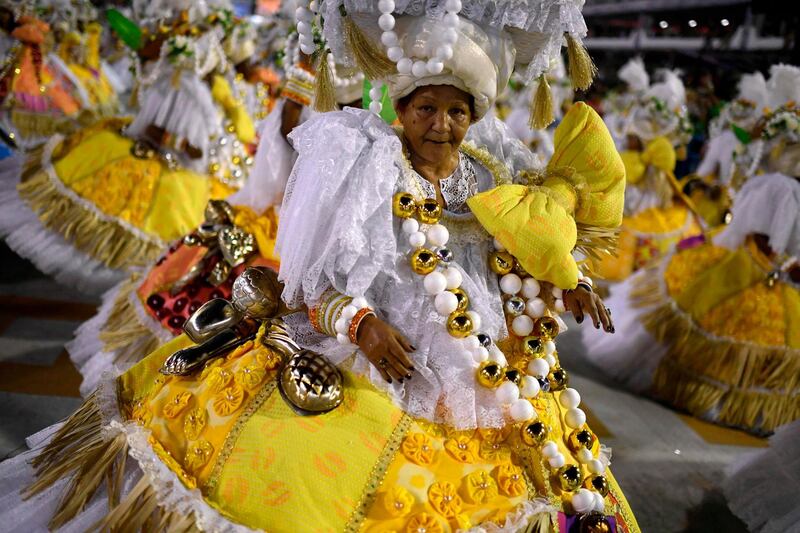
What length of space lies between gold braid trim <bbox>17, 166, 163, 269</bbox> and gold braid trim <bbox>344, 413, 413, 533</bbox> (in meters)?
2.89

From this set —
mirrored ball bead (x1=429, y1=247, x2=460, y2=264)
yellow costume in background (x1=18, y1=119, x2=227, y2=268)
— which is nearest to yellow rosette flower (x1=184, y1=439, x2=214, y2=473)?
mirrored ball bead (x1=429, y1=247, x2=460, y2=264)

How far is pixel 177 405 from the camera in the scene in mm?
1764

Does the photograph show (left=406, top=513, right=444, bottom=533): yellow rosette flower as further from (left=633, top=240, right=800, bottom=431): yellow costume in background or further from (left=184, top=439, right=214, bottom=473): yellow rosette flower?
(left=633, top=240, right=800, bottom=431): yellow costume in background

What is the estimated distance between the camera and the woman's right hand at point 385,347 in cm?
164

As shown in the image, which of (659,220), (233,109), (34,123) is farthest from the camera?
(659,220)

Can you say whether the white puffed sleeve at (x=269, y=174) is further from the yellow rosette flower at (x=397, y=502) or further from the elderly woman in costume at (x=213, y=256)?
the yellow rosette flower at (x=397, y=502)

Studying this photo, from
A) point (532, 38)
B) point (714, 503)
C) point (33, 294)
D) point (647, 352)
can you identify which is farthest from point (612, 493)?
point (33, 294)

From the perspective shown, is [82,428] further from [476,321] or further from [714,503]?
[714,503]

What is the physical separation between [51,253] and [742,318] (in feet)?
13.2

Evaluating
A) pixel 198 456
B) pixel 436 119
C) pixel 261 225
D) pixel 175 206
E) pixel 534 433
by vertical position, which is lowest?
pixel 175 206

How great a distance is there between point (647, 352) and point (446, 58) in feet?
10.7

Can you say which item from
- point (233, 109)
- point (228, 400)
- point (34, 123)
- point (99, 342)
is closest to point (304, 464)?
point (228, 400)

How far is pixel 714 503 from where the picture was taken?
10.4ft

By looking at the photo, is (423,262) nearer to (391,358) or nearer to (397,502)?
(391,358)
